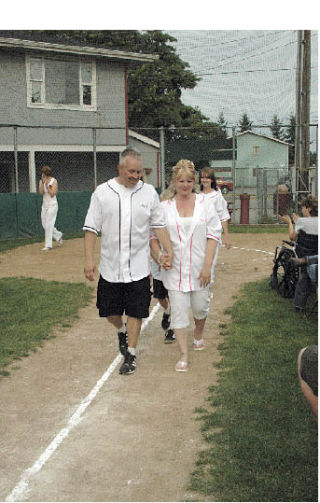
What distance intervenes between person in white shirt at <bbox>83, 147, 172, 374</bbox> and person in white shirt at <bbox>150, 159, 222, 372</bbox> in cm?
13

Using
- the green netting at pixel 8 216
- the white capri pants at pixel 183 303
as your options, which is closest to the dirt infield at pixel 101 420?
the white capri pants at pixel 183 303

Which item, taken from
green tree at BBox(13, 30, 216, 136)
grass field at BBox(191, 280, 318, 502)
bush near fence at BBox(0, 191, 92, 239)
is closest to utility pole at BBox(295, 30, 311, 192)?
bush near fence at BBox(0, 191, 92, 239)

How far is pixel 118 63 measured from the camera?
2789 cm

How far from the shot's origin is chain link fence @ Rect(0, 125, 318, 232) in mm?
21766

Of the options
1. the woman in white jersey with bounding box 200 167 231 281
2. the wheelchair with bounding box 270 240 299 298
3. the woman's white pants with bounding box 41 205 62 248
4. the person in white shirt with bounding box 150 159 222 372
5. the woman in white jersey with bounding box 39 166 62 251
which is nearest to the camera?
the person in white shirt with bounding box 150 159 222 372

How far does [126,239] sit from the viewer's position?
593 centimetres

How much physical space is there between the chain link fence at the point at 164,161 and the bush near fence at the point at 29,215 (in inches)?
46.5

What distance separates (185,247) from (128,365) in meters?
1.24

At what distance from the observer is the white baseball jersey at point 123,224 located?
591 cm

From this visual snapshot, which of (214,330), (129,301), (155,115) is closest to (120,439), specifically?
(129,301)

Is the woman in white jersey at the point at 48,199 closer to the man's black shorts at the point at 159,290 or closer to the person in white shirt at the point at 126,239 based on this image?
the man's black shorts at the point at 159,290

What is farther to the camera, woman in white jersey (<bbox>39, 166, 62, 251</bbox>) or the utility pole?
the utility pole

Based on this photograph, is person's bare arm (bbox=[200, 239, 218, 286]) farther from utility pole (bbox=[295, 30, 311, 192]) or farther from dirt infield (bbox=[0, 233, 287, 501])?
utility pole (bbox=[295, 30, 311, 192])

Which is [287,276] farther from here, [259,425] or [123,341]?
[259,425]
